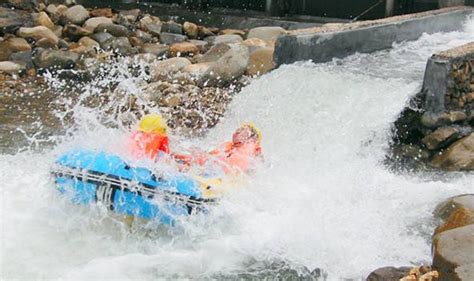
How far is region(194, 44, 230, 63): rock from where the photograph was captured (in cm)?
1107

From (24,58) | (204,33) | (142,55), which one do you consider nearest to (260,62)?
(142,55)

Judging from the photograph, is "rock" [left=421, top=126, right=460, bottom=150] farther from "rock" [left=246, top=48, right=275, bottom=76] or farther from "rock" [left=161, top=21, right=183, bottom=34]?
"rock" [left=161, top=21, right=183, bottom=34]

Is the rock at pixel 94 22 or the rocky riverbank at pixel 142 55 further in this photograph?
the rock at pixel 94 22

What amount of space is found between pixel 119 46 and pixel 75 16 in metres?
2.20

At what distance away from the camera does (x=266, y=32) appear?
12.8m

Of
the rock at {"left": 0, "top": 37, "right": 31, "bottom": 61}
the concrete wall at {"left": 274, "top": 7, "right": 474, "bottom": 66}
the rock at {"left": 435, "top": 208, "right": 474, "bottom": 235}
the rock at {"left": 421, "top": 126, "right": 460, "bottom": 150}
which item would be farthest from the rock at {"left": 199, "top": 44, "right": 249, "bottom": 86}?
the rock at {"left": 435, "top": 208, "right": 474, "bottom": 235}

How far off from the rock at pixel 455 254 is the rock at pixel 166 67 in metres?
7.00

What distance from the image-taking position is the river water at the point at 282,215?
16.4 ft

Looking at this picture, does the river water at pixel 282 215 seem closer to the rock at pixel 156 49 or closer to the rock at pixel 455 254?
the rock at pixel 455 254

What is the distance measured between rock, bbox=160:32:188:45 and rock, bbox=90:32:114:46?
1.09m

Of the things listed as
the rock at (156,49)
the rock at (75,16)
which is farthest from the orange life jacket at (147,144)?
the rock at (75,16)

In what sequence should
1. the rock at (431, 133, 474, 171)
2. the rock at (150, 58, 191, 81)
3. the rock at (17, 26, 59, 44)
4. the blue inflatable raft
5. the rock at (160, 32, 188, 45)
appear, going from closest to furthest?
the blue inflatable raft < the rock at (431, 133, 474, 171) < the rock at (150, 58, 191, 81) < the rock at (17, 26, 59, 44) < the rock at (160, 32, 188, 45)

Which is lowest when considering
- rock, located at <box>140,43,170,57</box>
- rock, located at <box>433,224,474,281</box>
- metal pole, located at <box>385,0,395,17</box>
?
rock, located at <box>433,224,474,281</box>

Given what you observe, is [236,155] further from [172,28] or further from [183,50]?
[172,28]
